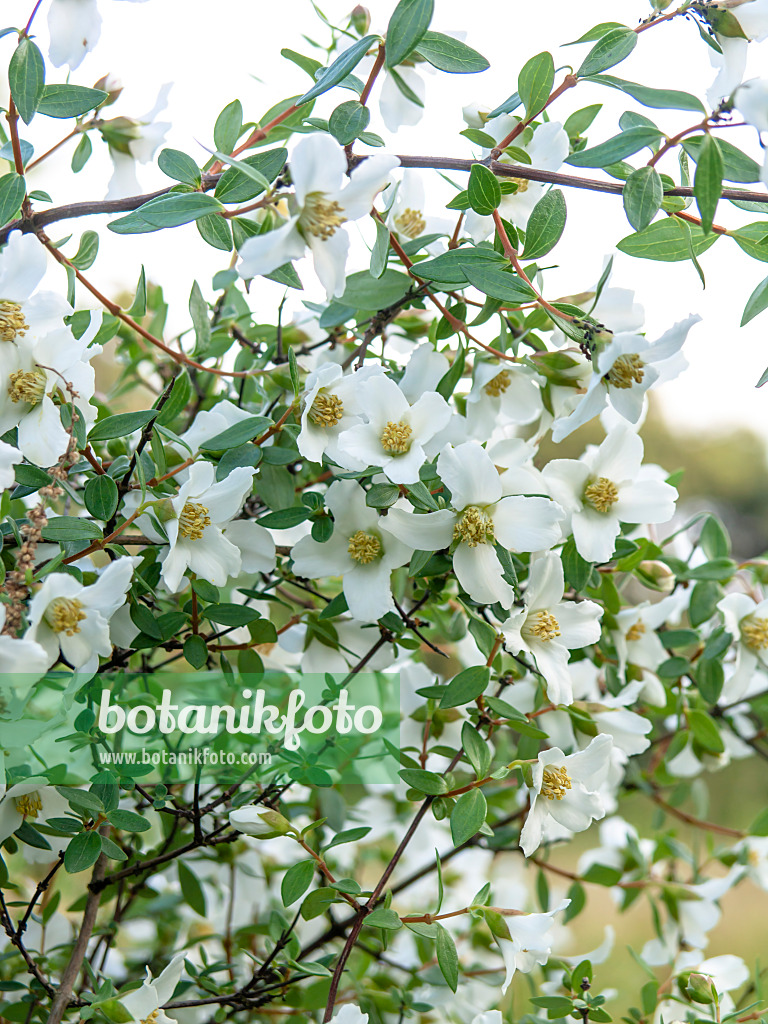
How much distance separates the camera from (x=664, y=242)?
0.60m

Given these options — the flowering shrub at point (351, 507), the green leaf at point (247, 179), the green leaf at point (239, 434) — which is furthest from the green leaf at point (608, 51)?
the green leaf at point (239, 434)

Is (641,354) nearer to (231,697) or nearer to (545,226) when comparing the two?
(545,226)

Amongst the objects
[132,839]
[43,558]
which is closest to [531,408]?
[43,558]

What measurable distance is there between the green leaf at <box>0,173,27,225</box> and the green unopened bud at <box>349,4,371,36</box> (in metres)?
0.33

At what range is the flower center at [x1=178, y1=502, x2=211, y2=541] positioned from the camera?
1.83 ft

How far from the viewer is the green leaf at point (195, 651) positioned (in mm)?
614

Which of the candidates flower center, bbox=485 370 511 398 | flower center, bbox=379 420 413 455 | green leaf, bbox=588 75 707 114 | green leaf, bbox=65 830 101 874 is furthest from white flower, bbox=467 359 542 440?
green leaf, bbox=65 830 101 874

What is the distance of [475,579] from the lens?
1.87 ft

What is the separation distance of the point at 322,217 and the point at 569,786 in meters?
0.43

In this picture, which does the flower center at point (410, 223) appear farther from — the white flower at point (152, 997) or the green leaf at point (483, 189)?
the white flower at point (152, 997)

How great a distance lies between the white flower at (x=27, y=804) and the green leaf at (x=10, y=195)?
389mm

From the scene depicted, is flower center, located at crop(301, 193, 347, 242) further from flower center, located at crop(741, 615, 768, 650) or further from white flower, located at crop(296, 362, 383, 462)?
flower center, located at crop(741, 615, 768, 650)

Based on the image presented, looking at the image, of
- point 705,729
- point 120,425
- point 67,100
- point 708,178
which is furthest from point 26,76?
point 705,729

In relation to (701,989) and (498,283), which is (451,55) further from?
(701,989)
